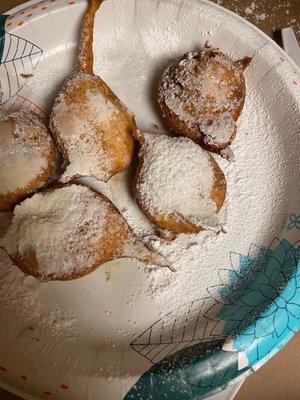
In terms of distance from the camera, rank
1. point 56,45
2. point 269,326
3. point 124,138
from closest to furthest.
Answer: point 269,326
point 124,138
point 56,45

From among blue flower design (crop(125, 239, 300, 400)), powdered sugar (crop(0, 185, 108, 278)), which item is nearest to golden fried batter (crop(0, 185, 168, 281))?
powdered sugar (crop(0, 185, 108, 278))

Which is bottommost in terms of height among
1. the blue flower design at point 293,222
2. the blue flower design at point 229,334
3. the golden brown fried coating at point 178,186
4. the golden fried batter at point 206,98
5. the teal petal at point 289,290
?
the blue flower design at point 229,334

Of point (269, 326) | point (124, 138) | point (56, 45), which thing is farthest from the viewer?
point (56, 45)

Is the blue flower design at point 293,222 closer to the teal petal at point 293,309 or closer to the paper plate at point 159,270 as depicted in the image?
the paper plate at point 159,270

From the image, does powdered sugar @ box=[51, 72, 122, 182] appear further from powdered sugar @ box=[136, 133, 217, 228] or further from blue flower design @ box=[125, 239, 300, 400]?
blue flower design @ box=[125, 239, 300, 400]

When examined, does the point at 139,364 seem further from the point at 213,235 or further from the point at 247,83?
the point at 247,83

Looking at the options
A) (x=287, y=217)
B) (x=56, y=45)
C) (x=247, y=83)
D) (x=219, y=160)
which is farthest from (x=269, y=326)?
(x=56, y=45)

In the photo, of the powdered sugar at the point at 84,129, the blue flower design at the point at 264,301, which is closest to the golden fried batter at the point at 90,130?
the powdered sugar at the point at 84,129
